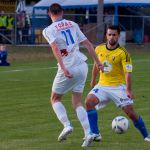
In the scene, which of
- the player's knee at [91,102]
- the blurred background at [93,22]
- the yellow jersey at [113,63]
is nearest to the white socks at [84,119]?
the player's knee at [91,102]

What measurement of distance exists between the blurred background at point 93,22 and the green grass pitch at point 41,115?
39.8 feet

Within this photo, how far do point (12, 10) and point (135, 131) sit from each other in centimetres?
4006

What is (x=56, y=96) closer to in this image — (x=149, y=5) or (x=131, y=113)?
(x=131, y=113)

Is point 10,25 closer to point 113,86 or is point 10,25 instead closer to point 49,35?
point 113,86

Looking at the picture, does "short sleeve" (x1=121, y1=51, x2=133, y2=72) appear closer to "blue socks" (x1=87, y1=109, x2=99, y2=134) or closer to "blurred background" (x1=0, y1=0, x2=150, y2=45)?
"blue socks" (x1=87, y1=109, x2=99, y2=134)

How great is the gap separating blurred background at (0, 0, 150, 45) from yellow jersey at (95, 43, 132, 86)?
29.3 metres

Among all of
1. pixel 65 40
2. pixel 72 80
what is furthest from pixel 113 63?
pixel 65 40

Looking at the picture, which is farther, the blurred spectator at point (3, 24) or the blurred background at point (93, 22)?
the blurred background at point (93, 22)

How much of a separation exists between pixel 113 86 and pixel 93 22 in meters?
33.2

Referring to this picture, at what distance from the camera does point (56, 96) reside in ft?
38.8

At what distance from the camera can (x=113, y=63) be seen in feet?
39.1

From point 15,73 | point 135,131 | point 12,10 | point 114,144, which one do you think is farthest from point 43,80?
point 12,10

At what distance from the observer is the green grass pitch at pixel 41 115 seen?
11727 mm

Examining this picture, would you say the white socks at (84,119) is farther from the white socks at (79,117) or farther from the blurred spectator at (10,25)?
the blurred spectator at (10,25)
